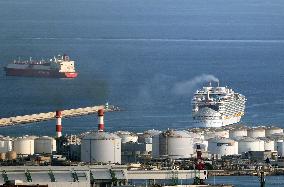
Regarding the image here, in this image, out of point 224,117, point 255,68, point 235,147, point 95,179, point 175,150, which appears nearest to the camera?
point 95,179

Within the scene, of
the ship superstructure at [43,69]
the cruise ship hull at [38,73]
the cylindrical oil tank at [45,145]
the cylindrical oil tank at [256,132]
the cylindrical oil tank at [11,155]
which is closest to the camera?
the cylindrical oil tank at [11,155]

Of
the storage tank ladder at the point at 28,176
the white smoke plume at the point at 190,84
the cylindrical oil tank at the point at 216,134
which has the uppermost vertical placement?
the white smoke plume at the point at 190,84

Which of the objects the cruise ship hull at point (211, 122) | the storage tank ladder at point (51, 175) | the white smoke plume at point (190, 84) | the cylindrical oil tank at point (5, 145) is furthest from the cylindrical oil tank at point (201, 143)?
the white smoke plume at point (190, 84)

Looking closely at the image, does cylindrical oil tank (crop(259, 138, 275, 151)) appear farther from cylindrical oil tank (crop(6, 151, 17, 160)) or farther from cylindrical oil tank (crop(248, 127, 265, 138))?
cylindrical oil tank (crop(6, 151, 17, 160))

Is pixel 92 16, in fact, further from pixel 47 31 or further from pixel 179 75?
pixel 179 75

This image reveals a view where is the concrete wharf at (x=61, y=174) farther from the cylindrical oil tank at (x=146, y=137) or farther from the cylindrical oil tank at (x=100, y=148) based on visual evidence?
the cylindrical oil tank at (x=146, y=137)

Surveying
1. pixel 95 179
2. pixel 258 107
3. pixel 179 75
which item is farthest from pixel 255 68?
pixel 95 179

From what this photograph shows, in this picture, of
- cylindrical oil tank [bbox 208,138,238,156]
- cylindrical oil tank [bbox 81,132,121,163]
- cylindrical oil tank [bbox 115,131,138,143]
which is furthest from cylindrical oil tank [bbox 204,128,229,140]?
cylindrical oil tank [bbox 81,132,121,163]
